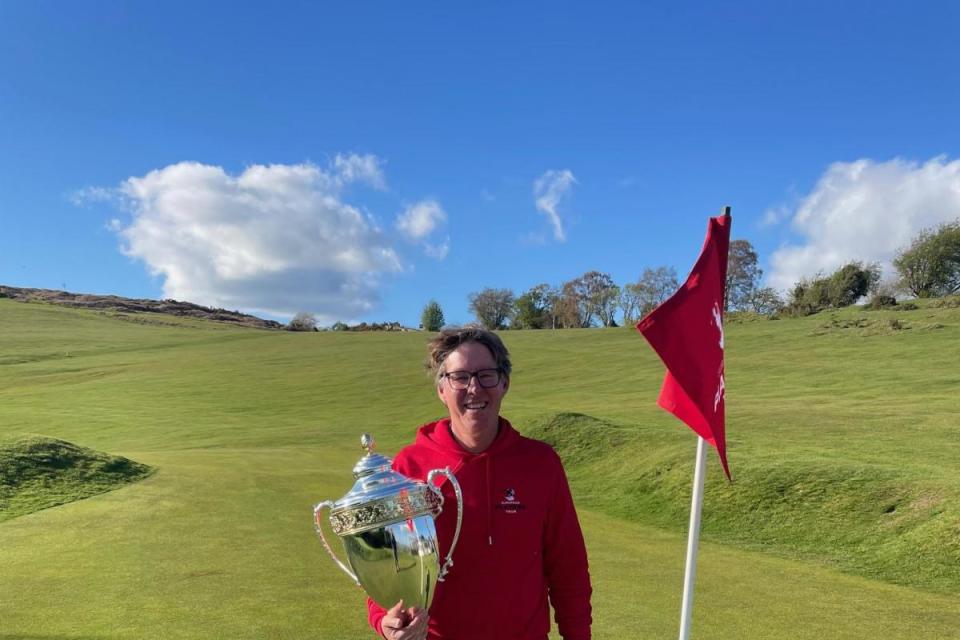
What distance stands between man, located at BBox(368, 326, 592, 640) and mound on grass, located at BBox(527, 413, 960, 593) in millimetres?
7081

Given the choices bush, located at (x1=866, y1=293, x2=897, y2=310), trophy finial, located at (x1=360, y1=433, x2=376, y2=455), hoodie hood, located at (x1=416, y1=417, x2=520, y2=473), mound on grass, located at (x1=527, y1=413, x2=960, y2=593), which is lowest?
mound on grass, located at (x1=527, y1=413, x2=960, y2=593)

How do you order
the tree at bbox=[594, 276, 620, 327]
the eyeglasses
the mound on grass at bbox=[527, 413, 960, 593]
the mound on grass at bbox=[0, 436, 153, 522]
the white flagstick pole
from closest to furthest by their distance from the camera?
the eyeglasses → the white flagstick pole → the mound on grass at bbox=[527, 413, 960, 593] → the mound on grass at bbox=[0, 436, 153, 522] → the tree at bbox=[594, 276, 620, 327]

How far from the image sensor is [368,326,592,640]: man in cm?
252

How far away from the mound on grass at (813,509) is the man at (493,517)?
7.08 meters

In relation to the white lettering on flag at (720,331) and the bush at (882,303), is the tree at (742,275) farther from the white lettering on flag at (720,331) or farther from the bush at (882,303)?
the white lettering on flag at (720,331)

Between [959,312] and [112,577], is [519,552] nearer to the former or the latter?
[112,577]

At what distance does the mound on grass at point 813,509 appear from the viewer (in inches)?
338

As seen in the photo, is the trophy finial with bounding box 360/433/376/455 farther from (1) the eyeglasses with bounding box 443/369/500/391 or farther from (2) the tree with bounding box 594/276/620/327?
(2) the tree with bounding box 594/276/620/327

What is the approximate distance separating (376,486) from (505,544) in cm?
59

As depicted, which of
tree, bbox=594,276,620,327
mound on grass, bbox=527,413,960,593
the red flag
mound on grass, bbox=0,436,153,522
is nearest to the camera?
the red flag

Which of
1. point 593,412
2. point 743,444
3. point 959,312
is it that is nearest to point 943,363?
point 959,312

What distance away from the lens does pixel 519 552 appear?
2.57 meters

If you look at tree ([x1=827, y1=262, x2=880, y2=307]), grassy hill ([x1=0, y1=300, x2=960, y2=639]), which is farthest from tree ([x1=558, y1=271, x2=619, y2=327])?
grassy hill ([x1=0, y1=300, x2=960, y2=639])

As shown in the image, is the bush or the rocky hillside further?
the rocky hillside
